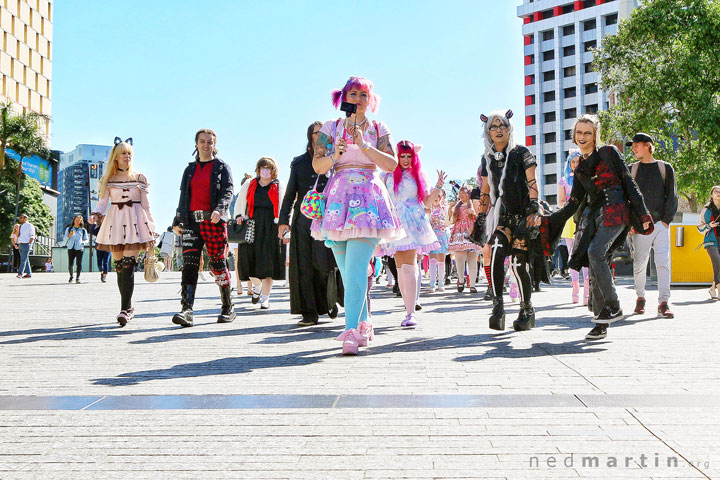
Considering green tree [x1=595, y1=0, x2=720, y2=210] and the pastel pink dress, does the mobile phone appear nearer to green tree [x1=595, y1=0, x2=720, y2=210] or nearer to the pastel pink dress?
the pastel pink dress

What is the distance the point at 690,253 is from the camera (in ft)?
60.7

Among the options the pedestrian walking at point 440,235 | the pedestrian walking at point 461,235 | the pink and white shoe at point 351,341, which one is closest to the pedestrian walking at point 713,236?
the pedestrian walking at point 461,235

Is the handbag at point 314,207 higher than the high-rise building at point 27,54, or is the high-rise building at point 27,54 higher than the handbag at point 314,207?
the high-rise building at point 27,54

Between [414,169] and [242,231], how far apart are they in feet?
9.47

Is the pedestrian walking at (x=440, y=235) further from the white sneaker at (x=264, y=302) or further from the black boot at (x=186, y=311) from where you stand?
the black boot at (x=186, y=311)

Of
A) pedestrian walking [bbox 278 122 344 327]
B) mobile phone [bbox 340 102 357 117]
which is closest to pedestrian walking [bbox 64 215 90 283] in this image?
pedestrian walking [bbox 278 122 344 327]

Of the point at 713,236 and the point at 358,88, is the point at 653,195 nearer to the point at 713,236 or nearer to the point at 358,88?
the point at 713,236

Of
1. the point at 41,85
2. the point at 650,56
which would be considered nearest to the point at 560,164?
the point at 41,85

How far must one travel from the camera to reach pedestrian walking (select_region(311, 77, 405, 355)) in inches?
236

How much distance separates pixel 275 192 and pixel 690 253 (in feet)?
37.8

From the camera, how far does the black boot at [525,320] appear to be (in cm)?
735

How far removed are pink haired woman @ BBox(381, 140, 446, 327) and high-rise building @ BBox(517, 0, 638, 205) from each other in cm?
9928

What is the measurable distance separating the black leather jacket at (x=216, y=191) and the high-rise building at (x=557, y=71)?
10035 centimetres

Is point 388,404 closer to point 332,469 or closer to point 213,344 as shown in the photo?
point 332,469
